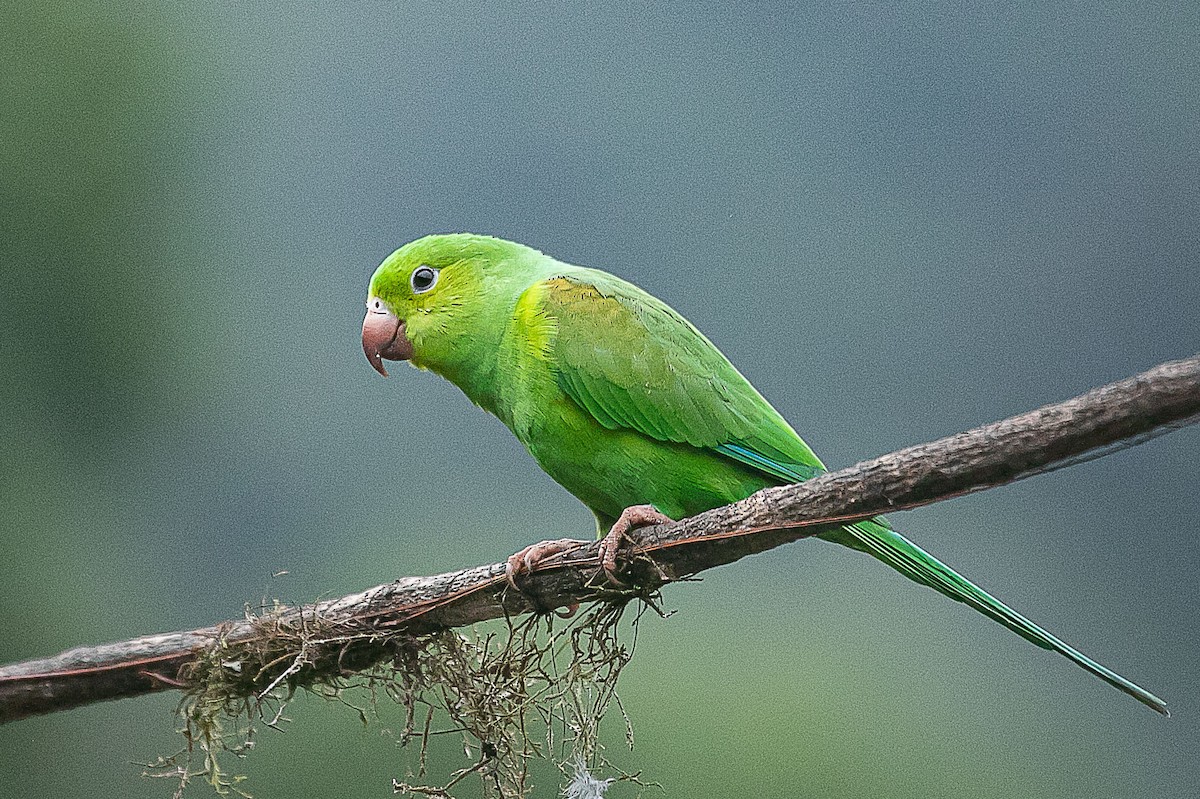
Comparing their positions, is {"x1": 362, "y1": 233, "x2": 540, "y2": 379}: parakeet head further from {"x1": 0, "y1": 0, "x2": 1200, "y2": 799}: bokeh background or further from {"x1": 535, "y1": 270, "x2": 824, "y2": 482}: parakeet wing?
{"x1": 0, "y1": 0, "x2": 1200, "y2": 799}: bokeh background

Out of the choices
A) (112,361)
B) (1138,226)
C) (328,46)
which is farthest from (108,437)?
(1138,226)

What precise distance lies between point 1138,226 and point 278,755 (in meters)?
2.89

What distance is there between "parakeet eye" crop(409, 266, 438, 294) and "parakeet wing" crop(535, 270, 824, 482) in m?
0.31

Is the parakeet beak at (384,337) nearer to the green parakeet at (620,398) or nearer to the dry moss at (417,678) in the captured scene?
→ the green parakeet at (620,398)

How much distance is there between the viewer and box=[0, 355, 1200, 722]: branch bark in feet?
3.72

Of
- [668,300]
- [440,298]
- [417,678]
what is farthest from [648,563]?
[668,300]

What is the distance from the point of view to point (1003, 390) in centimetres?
305

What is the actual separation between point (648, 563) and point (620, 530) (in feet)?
0.27

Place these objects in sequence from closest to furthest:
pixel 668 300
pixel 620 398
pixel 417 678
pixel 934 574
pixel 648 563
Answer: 1. pixel 648 563
2. pixel 934 574
3. pixel 417 678
4. pixel 620 398
5. pixel 668 300

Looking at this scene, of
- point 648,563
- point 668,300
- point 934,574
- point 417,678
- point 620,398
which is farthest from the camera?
point 668,300

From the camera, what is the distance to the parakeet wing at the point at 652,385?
2070 mm

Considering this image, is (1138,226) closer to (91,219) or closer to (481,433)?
(481,433)

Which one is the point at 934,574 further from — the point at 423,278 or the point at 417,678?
the point at 423,278

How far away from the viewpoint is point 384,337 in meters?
2.36
